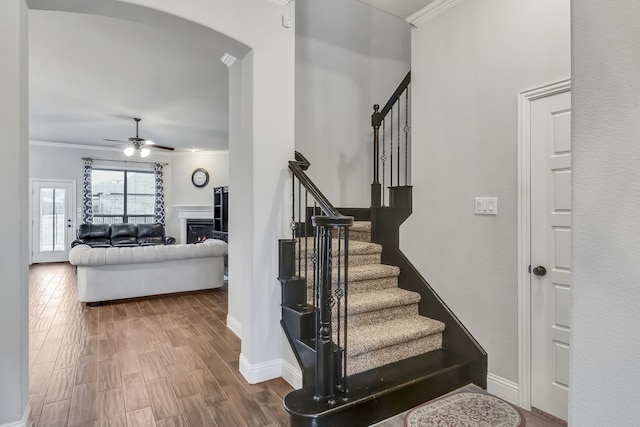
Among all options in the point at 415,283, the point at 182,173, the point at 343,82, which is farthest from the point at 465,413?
the point at 182,173

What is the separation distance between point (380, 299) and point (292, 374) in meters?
0.88

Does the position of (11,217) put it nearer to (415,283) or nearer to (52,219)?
(415,283)

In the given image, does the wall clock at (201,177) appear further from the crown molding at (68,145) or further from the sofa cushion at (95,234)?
the sofa cushion at (95,234)

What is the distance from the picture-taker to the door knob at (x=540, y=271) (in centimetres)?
223

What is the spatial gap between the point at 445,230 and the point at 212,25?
7.66ft

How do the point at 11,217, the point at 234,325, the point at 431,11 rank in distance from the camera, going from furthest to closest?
the point at 234,325, the point at 431,11, the point at 11,217

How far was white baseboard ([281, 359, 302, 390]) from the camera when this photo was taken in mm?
2506

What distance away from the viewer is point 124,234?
852cm

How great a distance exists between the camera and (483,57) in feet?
8.34

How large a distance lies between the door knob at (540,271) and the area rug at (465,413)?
0.88 m

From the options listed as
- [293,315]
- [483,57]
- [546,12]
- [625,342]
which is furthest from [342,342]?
[546,12]

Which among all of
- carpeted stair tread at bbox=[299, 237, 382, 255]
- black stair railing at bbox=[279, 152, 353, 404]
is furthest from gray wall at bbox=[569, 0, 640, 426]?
carpeted stair tread at bbox=[299, 237, 382, 255]

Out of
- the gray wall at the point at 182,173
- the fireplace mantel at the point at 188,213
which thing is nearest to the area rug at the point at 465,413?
the fireplace mantel at the point at 188,213

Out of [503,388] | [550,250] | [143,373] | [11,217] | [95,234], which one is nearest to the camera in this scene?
[11,217]
